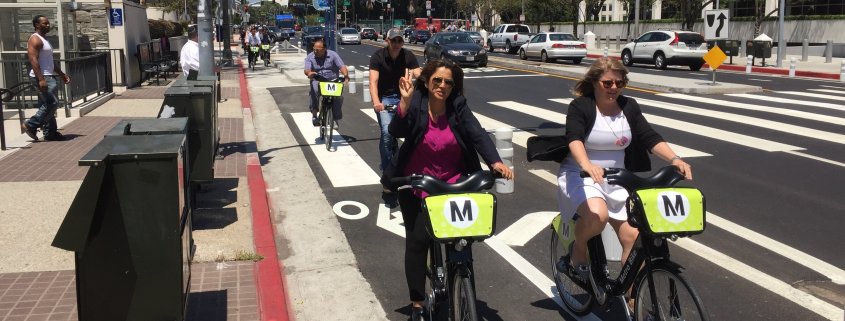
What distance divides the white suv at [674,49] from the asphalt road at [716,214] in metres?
13.2

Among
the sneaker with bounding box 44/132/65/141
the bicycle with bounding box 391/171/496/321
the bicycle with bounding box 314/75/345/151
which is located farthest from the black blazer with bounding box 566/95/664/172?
the sneaker with bounding box 44/132/65/141

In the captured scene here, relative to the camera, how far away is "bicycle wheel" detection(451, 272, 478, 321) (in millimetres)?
3986

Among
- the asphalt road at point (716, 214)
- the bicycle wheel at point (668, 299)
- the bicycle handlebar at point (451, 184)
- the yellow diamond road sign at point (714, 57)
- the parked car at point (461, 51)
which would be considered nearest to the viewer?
the bicycle wheel at point (668, 299)

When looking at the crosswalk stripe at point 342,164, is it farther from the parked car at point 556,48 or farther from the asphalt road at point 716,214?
the parked car at point 556,48

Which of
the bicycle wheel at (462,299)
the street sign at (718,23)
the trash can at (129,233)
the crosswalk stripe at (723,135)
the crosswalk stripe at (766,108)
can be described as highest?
the street sign at (718,23)

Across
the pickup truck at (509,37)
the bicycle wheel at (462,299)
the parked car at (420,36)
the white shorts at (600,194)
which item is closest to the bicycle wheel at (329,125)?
the white shorts at (600,194)

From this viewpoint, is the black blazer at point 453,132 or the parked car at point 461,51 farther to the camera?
the parked car at point 461,51

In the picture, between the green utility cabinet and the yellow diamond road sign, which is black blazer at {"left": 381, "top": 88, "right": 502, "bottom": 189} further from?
the yellow diamond road sign

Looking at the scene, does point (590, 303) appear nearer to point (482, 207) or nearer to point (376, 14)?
point (482, 207)

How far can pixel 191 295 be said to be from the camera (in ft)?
17.6

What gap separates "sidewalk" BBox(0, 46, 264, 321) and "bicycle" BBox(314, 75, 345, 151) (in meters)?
1.15

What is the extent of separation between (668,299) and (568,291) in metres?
1.30

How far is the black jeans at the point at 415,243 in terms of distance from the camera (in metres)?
4.50

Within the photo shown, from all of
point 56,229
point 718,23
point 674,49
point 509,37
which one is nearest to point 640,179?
point 56,229
